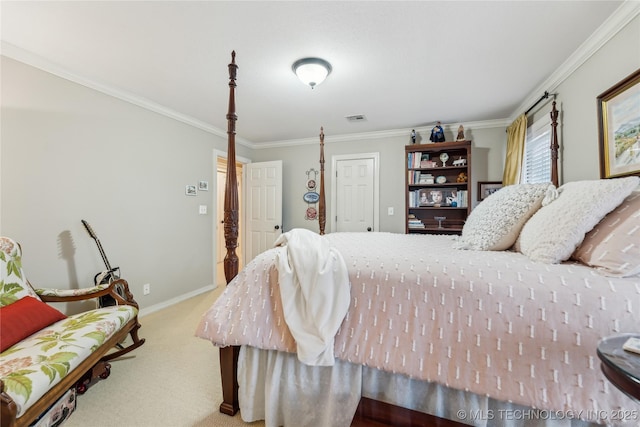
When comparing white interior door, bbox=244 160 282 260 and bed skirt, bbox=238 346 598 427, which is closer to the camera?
bed skirt, bbox=238 346 598 427

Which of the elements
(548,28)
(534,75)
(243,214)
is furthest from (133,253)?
(534,75)

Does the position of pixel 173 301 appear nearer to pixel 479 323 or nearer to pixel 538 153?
pixel 479 323

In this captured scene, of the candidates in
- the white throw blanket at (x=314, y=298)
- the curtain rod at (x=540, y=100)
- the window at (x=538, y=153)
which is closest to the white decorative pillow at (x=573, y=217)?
the white throw blanket at (x=314, y=298)

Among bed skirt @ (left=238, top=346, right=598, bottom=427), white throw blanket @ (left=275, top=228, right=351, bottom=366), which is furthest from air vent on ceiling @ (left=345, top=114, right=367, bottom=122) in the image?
bed skirt @ (left=238, top=346, right=598, bottom=427)

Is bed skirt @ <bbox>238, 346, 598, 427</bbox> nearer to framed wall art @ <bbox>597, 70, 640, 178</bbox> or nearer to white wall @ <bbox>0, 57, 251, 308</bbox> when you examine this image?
framed wall art @ <bbox>597, 70, 640, 178</bbox>

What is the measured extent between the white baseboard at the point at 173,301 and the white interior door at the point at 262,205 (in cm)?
97

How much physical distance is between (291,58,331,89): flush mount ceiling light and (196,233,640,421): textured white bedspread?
5.44 feet

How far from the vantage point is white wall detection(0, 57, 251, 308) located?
206 centimetres

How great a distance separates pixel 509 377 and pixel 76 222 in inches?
131

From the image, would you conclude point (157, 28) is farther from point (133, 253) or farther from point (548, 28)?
point (548, 28)

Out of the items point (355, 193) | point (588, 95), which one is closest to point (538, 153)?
point (588, 95)

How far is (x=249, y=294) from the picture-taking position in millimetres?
1335

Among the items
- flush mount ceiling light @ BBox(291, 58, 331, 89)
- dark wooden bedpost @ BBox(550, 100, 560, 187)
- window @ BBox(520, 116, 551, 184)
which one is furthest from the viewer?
window @ BBox(520, 116, 551, 184)

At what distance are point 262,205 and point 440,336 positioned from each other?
393 cm
